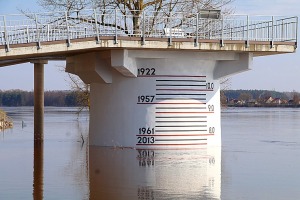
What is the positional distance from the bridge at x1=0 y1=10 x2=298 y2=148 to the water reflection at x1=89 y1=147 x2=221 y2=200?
119 centimetres

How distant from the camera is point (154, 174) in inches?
943

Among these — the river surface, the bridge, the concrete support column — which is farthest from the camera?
the concrete support column

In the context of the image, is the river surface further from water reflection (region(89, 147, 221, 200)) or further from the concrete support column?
the concrete support column

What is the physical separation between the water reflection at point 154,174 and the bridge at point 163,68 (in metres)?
1.19

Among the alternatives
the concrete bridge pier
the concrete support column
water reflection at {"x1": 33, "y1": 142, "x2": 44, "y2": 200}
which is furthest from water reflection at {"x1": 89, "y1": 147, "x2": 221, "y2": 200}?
the concrete support column

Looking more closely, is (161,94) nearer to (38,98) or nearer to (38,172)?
(38,172)

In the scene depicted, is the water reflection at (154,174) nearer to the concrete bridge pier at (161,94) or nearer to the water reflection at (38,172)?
the concrete bridge pier at (161,94)

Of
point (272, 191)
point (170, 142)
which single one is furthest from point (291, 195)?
point (170, 142)

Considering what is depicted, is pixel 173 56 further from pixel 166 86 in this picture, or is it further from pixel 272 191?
pixel 272 191

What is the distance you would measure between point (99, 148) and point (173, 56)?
5026 millimetres

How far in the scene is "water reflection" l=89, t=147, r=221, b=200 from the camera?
1964 centimetres

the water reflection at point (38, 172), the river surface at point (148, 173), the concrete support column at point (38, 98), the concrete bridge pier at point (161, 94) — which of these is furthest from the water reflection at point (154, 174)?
the concrete support column at point (38, 98)

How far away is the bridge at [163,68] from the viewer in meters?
32.2

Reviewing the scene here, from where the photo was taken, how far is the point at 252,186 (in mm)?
21156
